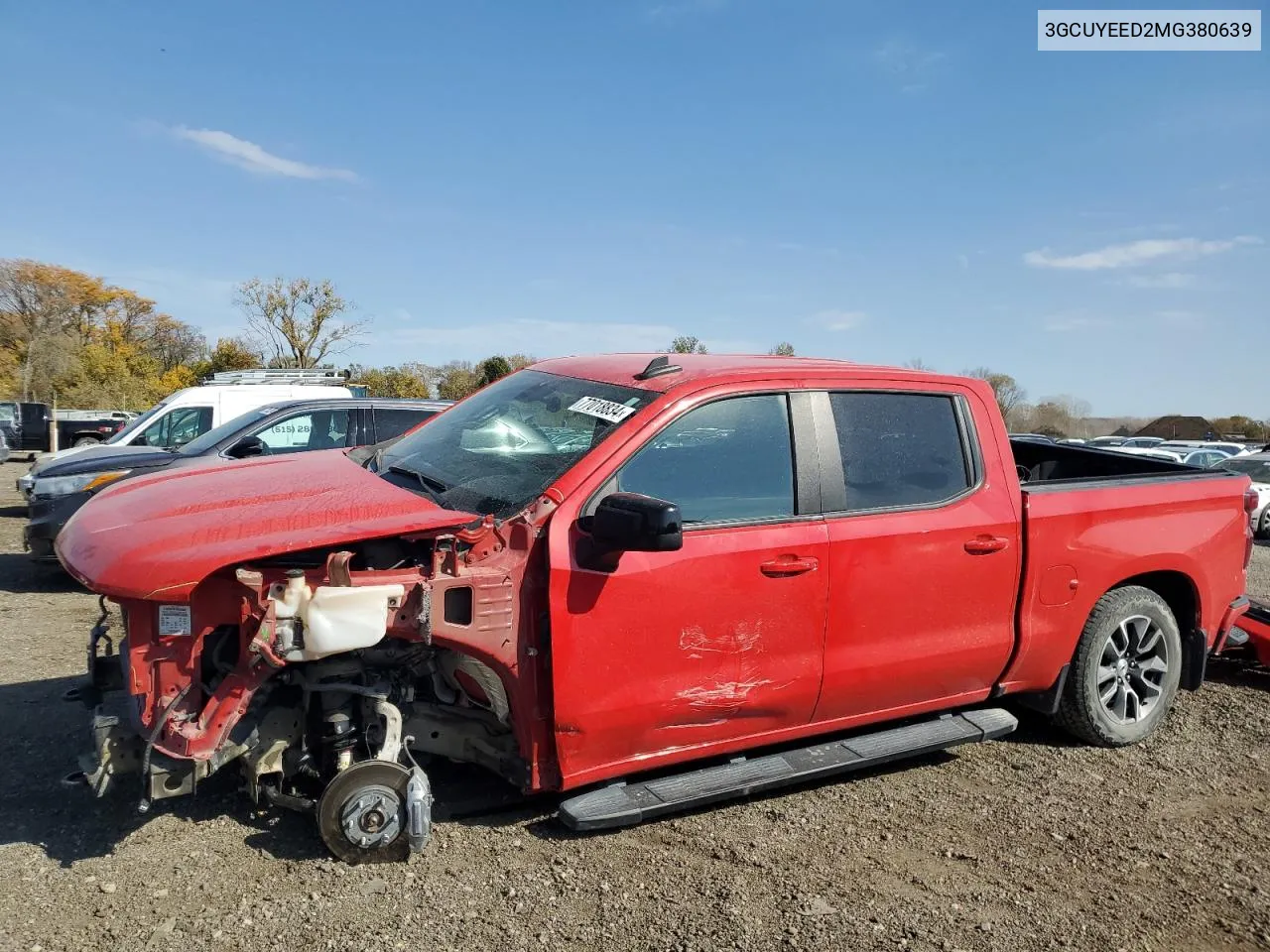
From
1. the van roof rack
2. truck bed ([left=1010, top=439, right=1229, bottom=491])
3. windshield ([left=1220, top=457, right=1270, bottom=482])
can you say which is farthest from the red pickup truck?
windshield ([left=1220, top=457, right=1270, bottom=482])

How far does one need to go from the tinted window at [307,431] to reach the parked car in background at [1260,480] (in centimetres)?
1359

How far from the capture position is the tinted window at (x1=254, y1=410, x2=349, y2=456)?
28.9ft

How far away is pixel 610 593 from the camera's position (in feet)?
10.8

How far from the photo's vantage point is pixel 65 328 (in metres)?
56.9

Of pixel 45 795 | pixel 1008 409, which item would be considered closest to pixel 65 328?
pixel 1008 409

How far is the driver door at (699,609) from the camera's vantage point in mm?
3289

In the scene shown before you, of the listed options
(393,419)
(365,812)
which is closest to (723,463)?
(365,812)

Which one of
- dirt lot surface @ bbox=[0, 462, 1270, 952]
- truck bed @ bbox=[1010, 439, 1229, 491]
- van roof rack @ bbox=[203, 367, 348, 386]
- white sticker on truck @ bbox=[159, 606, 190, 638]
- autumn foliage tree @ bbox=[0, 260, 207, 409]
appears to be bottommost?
dirt lot surface @ bbox=[0, 462, 1270, 952]

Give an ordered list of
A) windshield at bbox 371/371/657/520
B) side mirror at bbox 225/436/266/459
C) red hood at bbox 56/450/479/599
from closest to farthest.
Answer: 1. red hood at bbox 56/450/479/599
2. windshield at bbox 371/371/657/520
3. side mirror at bbox 225/436/266/459

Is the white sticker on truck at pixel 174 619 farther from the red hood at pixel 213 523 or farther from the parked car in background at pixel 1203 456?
the parked car in background at pixel 1203 456

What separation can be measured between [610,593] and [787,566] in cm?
74

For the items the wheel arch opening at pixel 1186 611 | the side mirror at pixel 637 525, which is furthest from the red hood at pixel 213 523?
the wheel arch opening at pixel 1186 611

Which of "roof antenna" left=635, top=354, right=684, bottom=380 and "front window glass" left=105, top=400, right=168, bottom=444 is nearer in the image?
"roof antenna" left=635, top=354, right=684, bottom=380

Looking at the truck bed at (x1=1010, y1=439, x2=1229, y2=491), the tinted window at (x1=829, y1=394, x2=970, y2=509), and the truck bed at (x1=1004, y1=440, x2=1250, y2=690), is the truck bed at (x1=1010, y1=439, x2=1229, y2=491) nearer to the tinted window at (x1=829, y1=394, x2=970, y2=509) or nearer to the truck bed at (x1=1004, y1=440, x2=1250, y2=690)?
the truck bed at (x1=1004, y1=440, x2=1250, y2=690)
